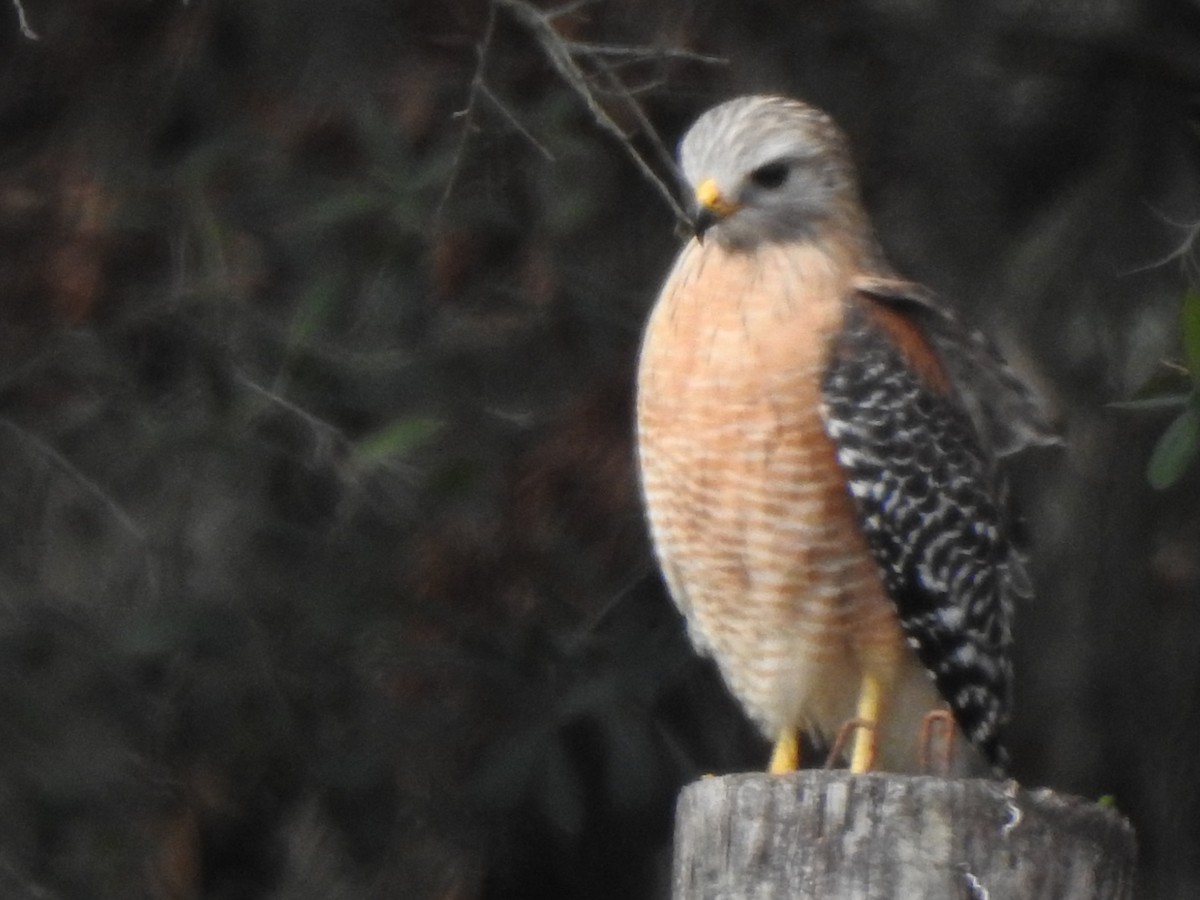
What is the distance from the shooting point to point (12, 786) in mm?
4859

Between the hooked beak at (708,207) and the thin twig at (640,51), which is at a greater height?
the thin twig at (640,51)

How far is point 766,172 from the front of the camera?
13.2 feet

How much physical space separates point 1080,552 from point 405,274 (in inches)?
59.3

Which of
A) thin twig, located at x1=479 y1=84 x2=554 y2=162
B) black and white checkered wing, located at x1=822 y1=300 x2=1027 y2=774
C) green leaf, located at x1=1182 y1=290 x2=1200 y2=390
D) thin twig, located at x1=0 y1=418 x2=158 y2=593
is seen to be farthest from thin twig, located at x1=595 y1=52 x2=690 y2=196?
thin twig, located at x1=0 y1=418 x2=158 y2=593

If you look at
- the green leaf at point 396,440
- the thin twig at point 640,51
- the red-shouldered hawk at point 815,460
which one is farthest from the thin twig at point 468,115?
the red-shouldered hawk at point 815,460

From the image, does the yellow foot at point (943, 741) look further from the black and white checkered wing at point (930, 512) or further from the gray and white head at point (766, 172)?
A: the gray and white head at point (766, 172)

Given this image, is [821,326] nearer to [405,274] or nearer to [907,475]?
[907,475]

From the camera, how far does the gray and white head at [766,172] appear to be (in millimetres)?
3951

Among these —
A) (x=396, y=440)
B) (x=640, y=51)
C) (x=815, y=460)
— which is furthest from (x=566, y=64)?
(x=815, y=460)

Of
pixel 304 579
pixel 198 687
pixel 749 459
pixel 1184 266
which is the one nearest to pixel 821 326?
pixel 749 459

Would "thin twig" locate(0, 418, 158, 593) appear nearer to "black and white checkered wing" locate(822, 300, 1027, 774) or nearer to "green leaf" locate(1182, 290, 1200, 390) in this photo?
"black and white checkered wing" locate(822, 300, 1027, 774)

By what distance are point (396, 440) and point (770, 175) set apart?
3.17ft

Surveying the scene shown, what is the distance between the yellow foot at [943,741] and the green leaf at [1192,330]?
0.67 metres

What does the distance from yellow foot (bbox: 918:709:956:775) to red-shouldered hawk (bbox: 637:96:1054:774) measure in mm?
38
